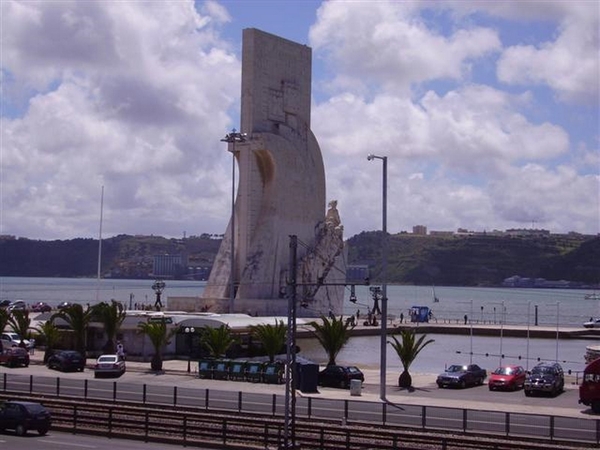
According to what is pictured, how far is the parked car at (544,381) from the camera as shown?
35.4m

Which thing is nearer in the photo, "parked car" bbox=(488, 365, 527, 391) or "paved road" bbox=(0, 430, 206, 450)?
"paved road" bbox=(0, 430, 206, 450)

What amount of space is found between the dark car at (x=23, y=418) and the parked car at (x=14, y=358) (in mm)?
18407

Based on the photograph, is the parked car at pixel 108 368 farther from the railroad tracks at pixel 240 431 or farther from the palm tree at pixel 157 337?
the railroad tracks at pixel 240 431

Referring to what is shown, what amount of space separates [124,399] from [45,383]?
521cm

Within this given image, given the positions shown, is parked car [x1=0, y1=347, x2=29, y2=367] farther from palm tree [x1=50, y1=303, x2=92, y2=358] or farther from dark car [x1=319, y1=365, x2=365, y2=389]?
Answer: dark car [x1=319, y1=365, x2=365, y2=389]

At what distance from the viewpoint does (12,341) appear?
50.8m

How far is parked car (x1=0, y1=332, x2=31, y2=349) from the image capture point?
4910 cm

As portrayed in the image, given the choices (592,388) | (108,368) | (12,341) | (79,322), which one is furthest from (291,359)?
(12,341)

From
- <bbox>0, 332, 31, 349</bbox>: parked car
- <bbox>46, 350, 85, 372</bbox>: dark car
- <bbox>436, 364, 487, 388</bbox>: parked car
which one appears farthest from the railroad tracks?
<bbox>0, 332, 31, 349</bbox>: parked car

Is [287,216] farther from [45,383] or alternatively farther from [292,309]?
[292,309]

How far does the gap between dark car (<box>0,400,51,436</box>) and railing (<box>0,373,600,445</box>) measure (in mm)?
4603

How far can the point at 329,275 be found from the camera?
8331 centimetres

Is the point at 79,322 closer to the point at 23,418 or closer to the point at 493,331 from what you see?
the point at 23,418

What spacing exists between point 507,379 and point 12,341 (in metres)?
26.4
